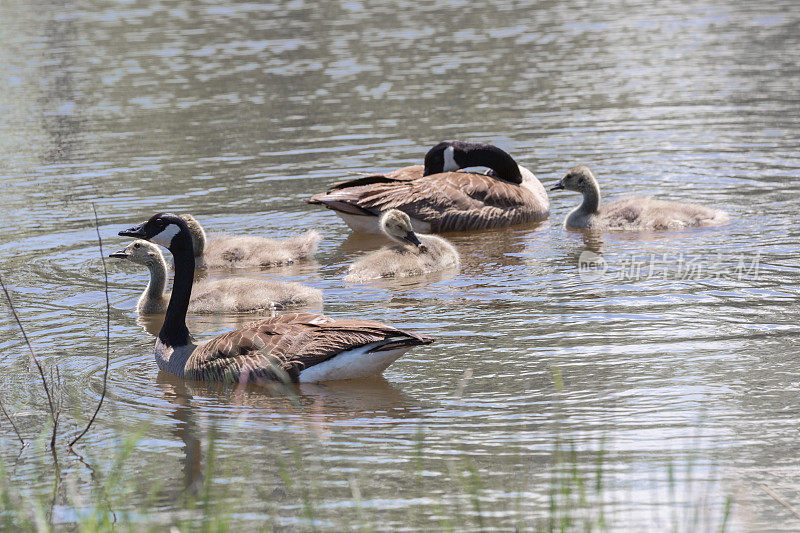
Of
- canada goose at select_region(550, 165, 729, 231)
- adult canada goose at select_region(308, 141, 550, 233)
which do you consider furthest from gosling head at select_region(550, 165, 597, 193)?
adult canada goose at select_region(308, 141, 550, 233)

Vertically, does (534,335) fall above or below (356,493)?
below

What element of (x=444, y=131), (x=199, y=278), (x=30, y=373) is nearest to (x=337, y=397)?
(x=30, y=373)

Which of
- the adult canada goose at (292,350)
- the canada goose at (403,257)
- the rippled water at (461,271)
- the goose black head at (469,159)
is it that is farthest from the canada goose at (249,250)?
the adult canada goose at (292,350)

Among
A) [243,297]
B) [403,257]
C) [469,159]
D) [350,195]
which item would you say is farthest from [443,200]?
[243,297]

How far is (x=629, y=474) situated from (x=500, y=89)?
15995 millimetres

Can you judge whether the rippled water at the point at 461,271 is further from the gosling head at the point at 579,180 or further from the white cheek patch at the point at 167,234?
the white cheek patch at the point at 167,234

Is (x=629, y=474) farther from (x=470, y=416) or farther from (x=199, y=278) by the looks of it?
(x=199, y=278)

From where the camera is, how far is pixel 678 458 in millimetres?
6879

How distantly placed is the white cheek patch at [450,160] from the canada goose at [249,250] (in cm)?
297

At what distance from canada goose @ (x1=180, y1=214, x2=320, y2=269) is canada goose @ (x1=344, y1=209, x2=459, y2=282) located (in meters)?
0.84

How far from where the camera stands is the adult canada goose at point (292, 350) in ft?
27.9

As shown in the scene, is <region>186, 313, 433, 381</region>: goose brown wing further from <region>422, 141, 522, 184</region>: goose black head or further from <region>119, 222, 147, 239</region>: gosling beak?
<region>422, 141, 522, 184</region>: goose black head

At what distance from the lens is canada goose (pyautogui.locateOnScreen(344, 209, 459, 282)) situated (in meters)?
12.1

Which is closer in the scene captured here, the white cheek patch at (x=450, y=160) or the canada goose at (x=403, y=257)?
the canada goose at (x=403, y=257)
